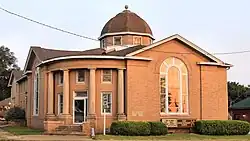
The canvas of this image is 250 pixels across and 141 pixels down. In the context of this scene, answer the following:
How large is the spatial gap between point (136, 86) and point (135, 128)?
13.4ft

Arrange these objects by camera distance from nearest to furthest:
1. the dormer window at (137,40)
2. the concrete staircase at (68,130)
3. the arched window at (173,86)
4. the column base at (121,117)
A: 1. the concrete staircase at (68,130)
2. the column base at (121,117)
3. the arched window at (173,86)
4. the dormer window at (137,40)

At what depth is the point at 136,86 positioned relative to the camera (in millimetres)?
35281

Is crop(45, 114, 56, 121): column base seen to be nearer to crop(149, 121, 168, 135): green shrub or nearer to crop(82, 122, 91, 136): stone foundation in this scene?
crop(82, 122, 91, 136): stone foundation

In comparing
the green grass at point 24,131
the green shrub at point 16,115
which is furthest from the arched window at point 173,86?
the green shrub at point 16,115

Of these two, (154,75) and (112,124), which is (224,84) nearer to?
(154,75)

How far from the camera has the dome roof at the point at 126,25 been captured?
148ft

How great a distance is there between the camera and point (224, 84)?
3928 centimetres

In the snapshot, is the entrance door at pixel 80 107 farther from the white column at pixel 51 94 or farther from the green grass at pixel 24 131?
the green grass at pixel 24 131

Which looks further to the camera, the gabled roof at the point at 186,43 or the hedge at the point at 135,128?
the gabled roof at the point at 186,43

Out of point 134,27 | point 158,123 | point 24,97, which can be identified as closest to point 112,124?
point 158,123

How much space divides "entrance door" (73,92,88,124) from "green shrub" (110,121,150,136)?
3.83m

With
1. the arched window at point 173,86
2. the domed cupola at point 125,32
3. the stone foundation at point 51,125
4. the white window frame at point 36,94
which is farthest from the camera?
the domed cupola at point 125,32

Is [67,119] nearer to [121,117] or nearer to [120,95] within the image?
[121,117]

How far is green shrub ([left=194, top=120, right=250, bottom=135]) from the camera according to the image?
34.8 metres
